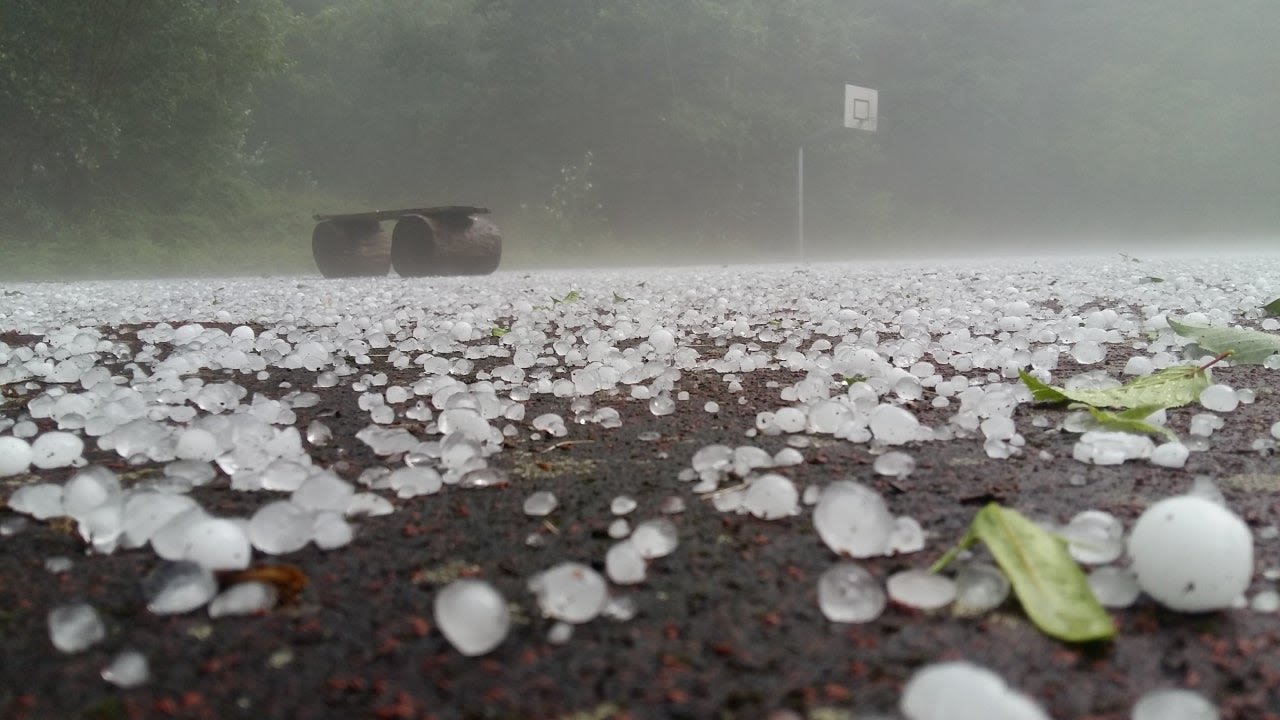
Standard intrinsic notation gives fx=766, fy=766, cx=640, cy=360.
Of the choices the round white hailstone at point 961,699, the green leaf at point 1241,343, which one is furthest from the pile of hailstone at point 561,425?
the green leaf at point 1241,343

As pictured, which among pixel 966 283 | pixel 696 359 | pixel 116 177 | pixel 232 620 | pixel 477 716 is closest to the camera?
pixel 477 716

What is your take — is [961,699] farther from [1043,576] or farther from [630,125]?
[630,125]

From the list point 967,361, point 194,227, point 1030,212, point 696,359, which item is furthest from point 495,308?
point 1030,212

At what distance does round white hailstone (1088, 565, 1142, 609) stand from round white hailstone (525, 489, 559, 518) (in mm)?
544

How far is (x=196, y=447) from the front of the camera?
110 cm

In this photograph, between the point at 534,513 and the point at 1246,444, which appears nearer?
the point at 534,513

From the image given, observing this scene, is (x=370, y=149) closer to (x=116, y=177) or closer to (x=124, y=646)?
(x=116, y=177)

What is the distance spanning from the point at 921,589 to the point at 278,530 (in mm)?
614

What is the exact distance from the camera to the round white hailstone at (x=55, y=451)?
1099 millimetres

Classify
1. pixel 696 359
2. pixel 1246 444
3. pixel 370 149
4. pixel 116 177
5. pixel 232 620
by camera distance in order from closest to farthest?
pixel 232 620 < pixel 1246 444 < pixel 696 359 < pixel 116 177 < pixel 370 149

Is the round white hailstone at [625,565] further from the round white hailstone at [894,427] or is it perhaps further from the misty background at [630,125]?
the misty background at [630,125]

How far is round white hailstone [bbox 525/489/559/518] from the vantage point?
882 mm

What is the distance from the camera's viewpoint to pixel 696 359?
1.95 meters

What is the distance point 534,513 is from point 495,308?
8.34 feet
